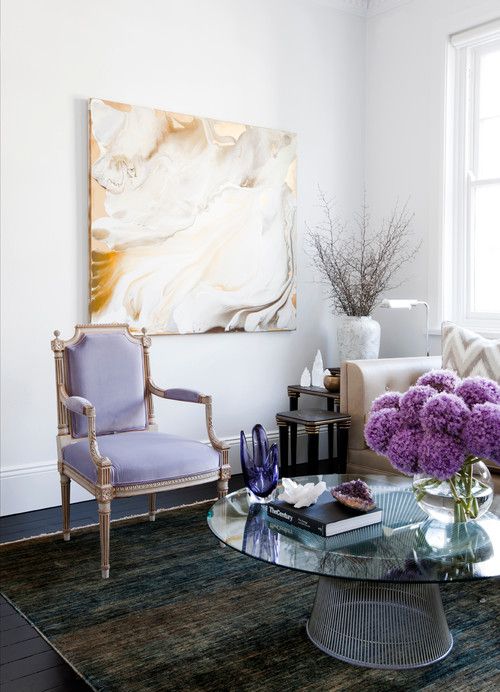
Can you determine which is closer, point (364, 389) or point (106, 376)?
point (106, 376)

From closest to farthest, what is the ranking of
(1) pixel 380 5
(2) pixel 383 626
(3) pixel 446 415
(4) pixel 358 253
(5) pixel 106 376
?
(3) pixel 446 415, (2) pixel 383 626, (5) pixel 106 376, (1) pixel 380 5, (4) pixel 358 253

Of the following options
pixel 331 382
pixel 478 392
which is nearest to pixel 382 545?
pixel 478 392

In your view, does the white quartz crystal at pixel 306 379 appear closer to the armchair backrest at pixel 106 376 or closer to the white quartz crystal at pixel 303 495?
the armchair backrest at pixel 106 376

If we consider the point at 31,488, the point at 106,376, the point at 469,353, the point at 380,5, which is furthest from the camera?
the point at 380,5

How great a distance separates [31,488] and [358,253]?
2.74m

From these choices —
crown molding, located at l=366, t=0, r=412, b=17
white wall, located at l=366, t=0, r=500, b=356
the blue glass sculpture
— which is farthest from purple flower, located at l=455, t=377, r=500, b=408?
crown molding, located at l=366, t=0, r=412, b=17

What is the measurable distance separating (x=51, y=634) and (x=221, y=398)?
230cm

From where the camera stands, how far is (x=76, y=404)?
3.23m

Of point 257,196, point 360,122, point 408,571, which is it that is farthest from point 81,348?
point 360,122

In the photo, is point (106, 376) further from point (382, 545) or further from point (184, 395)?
point (382, 545)

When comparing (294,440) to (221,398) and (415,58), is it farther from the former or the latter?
(415,58)

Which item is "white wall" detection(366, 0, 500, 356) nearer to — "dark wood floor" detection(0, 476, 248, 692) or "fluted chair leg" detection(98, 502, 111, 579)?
"fluted chair leg" detection(98, 502, 111, 579)

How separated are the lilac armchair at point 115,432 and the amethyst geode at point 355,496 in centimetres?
99

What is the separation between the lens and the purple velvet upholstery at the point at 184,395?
11.6 ft
